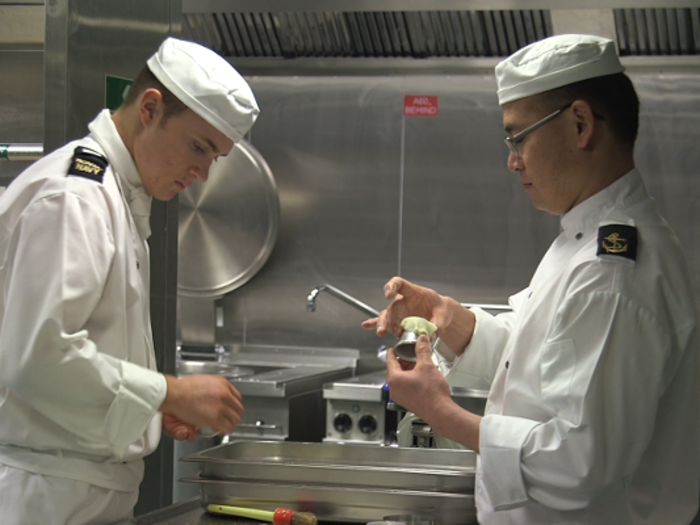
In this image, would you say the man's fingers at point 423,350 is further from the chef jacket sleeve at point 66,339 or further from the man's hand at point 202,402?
the chef jacket sleeve at point 66,339

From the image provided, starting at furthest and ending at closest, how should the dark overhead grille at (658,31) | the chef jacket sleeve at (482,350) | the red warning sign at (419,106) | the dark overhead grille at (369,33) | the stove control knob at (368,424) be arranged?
the red warning sign at (419,106) < the dark overhead grille at (369,33) < the dark overhead grille at (658,31) < the stove control knob at (368,424) < the chef jacket sleeve at (482,350)

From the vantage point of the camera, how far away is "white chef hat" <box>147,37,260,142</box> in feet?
5.96

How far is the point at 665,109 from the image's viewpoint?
4.17m

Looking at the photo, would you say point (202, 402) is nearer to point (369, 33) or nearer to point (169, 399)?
point (169, 399)

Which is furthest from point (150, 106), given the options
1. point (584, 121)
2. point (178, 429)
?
point (584, 121)

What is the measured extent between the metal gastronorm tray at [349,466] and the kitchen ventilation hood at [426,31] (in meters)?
2.13

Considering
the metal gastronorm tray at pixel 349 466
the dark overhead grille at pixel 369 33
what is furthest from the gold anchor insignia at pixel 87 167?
the dark overhead grille at pixel 369 33

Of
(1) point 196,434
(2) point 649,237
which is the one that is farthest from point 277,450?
(2) point 649,237

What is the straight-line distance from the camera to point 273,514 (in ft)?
5.71

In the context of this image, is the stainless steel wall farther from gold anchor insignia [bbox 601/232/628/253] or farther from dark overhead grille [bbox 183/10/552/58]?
gold anchor insignia [bbox 601/232/628/253]

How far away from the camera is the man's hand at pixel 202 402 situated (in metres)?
1.62

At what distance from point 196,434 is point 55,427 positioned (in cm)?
30

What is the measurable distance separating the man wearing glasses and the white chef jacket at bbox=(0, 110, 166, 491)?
51 centimetres

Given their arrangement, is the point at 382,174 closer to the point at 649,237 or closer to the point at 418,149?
the point at 418,149
